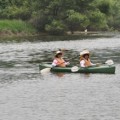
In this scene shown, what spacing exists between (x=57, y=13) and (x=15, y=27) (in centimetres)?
921

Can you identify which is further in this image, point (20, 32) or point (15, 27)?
point (20, 32)

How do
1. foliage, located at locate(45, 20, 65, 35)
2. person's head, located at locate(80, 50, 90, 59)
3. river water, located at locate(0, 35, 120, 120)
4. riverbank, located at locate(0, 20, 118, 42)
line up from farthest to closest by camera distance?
1. foliage, located at locate(45, 20, 65, 35)
2. riverbank, located at locate(0, 20, 118, 42)
3. person's head, located at locate(80, 50, 90, 59)
4. river water, located at locate(0, 35, 120, 120)

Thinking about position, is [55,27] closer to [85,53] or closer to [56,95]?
[85,53]

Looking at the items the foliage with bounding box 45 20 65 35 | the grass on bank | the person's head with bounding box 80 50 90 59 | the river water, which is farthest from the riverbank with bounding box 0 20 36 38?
the person's head with bounding box 80 50 90 59

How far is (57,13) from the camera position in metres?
84.6

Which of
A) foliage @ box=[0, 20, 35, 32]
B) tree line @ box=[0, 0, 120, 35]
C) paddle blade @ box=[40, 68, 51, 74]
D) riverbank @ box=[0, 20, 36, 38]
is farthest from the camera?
tree line @ box=[0, 0, 120, 35]

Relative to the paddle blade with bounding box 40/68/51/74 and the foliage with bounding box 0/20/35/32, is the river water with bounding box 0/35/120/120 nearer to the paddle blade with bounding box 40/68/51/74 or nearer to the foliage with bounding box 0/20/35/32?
the paddle blade with bounding box 40/68/51/74

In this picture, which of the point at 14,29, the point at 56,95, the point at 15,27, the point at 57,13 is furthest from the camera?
the point at 57,13

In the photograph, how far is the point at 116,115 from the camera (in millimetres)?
19656

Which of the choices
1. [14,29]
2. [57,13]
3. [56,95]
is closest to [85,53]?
[56,95]

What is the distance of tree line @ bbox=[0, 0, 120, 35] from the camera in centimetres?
8269

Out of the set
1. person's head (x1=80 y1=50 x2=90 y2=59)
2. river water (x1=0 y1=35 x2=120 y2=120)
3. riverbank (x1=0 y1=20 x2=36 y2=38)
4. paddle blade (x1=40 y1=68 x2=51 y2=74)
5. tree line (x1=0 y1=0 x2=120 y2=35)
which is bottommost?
river water (x1=0 y1=35 x2=120 y2=120)

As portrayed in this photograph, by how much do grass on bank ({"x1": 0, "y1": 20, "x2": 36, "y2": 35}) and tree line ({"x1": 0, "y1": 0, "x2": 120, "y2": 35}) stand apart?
8.71 ft

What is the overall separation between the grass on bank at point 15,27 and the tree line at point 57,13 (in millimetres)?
2655
